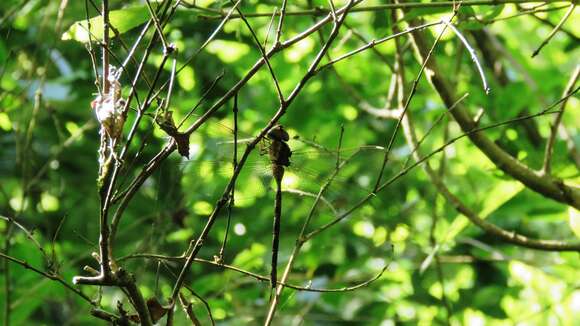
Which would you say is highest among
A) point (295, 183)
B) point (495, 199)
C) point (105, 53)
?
point (495, 199)

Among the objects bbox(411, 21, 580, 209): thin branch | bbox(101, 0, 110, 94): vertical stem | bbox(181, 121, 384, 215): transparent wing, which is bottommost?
bbox(101, 0, 110, 94): vertical stem

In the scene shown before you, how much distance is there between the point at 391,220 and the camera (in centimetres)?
277

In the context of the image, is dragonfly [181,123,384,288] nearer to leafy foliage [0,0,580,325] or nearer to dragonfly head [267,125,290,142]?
dragonfly head [267,125,290,142]

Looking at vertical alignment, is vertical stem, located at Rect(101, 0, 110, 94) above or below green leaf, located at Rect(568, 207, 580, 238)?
below

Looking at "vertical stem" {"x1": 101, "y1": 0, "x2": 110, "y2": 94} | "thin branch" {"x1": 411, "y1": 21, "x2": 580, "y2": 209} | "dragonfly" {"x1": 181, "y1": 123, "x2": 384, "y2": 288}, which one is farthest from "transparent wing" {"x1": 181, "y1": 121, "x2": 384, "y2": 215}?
"vertical stem" {"x1": 101, "y1": 0, "x2": 110, "y2": 94}

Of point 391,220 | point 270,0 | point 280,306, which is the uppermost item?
point 270,0

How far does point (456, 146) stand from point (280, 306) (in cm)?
184

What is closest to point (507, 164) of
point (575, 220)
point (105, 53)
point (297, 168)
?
point (575, 220)

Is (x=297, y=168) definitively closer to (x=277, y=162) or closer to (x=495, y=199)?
(x=277, y=162)

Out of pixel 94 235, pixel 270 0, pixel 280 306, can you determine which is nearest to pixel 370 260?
pixel 94 235

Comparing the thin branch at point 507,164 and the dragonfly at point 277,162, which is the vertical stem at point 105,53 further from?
the thin branch at point 507,164

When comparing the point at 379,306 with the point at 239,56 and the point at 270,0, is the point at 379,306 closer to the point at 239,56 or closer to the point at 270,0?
the point at 239,56

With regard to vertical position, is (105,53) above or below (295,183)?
below

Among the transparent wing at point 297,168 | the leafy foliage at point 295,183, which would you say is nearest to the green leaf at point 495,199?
the leafy foliage at point 295,183
